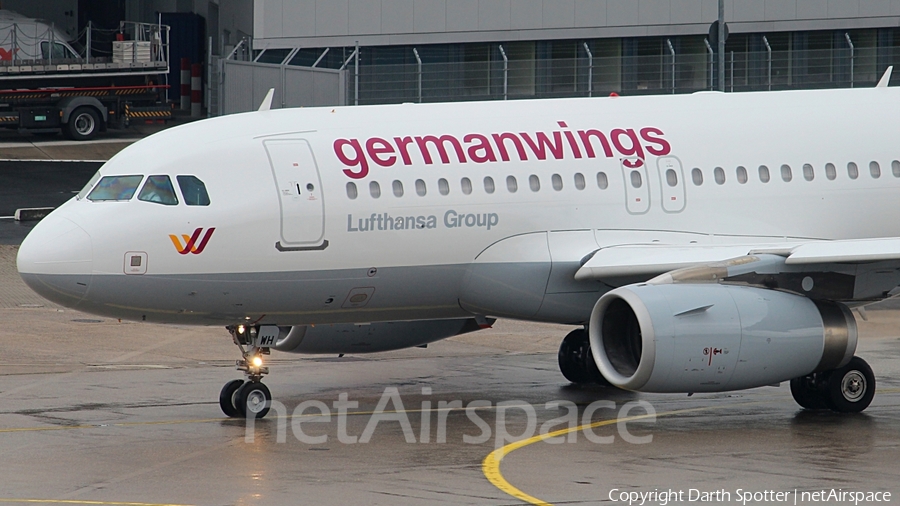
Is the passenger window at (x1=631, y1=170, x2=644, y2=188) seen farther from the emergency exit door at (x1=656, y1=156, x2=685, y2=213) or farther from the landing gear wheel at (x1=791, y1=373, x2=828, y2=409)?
the landing gear wheel at (x1=791, y1=373, x2=828, y2=409)

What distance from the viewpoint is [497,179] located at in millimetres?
17406

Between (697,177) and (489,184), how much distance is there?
106 inches

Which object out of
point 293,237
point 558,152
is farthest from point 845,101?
point 293,237

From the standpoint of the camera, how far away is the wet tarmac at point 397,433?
13.3m

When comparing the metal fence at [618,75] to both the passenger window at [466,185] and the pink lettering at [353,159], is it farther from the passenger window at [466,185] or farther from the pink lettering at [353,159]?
the pink lettering at [353,159]

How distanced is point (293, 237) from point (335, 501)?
177 inches

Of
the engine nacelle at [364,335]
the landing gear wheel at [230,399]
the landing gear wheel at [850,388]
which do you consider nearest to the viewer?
the landing gear wheel at [230,399]

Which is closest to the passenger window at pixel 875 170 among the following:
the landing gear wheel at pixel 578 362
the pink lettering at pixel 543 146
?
the pink lettering at pixel 543 146

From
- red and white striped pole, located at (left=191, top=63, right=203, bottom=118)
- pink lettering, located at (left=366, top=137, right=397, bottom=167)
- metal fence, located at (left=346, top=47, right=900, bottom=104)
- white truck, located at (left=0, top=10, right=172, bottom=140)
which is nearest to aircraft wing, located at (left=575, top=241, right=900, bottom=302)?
pink lettering, located at (left=366, top=137, right=397, bottom=167)

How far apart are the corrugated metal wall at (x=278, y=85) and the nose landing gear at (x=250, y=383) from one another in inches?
919

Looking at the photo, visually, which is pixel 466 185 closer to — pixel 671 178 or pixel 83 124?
pixel 671 178

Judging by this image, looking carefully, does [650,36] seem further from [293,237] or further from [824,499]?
[824,499]

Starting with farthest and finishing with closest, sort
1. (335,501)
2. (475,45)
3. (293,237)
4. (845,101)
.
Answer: (475,45), (845,101), (293,237), (335,501)

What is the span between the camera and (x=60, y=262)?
616 inches
